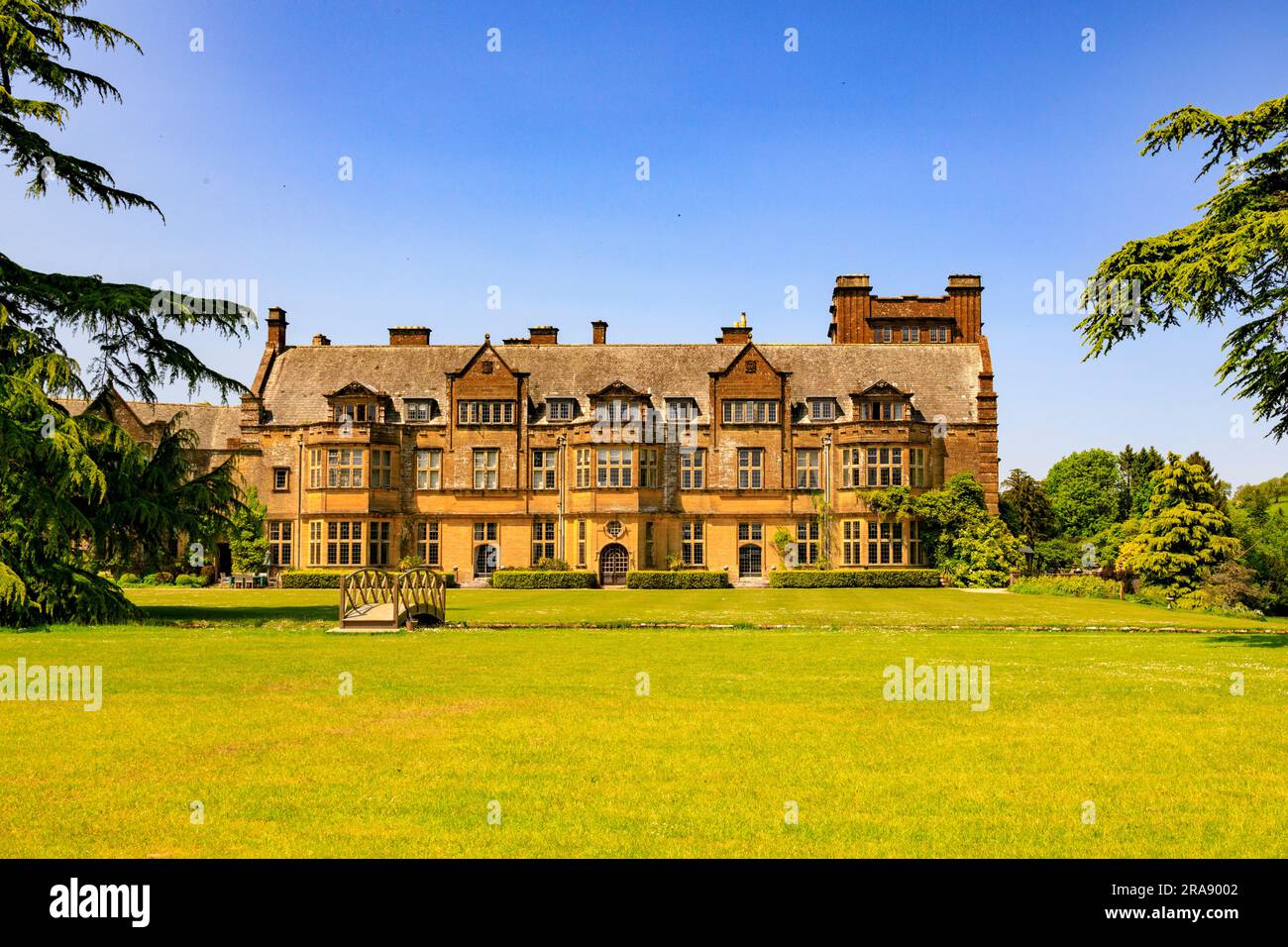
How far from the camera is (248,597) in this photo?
4041 centimetres

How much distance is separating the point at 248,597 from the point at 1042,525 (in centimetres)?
6469

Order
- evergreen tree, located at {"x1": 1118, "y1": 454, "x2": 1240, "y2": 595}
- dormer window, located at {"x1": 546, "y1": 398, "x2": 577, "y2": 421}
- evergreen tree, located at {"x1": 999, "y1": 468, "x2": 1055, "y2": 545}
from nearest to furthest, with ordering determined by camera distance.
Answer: evergreen tree, located at {"x1": 1118, "y1": 454, "x2": 1240, "y2": 595}
dormer window, located at {"x1": 546, "y1": 398, "x2": 577, "y2": 421}
evergreen tree, located at {"x1": 999, "y1": 468, "x2": 1055, "y2": 545}

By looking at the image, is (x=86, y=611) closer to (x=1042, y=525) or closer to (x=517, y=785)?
(x=517, y=785)

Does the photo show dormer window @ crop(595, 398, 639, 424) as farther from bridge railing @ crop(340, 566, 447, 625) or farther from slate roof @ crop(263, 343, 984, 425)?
bridge railing @ crop(340, 566, 447, 625)

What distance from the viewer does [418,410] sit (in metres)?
57.6

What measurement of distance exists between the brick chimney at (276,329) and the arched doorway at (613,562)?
→ 24.4m

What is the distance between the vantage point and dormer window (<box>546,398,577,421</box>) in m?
57.0

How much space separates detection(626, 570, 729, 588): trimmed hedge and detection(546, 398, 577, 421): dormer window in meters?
11.1

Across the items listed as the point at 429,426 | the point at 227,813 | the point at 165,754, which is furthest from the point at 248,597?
the point at 227,813

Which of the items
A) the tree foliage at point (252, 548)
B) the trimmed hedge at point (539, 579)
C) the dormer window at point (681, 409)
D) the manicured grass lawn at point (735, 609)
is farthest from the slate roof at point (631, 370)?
the manicured grass lawn at point (735, 609)

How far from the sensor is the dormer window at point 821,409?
2231 inches

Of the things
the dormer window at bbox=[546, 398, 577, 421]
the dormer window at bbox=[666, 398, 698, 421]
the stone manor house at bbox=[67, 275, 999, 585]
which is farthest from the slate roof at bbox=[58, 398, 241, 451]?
the dormer window at bbox=[666, 398, 698, 421]

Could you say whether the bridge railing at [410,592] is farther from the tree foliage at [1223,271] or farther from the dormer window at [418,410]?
the dormer window at [418,410]

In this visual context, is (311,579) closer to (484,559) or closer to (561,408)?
(484,559)
